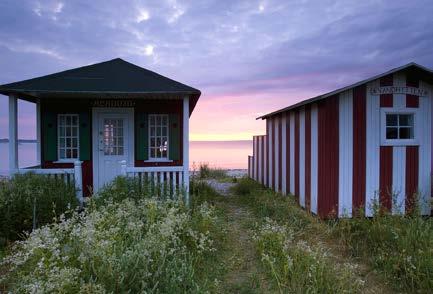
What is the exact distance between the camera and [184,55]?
1223 centimetres

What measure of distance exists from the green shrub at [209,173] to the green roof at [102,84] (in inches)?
352

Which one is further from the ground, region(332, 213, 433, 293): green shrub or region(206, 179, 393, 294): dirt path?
region(332, 213, 433, 293): green shrub

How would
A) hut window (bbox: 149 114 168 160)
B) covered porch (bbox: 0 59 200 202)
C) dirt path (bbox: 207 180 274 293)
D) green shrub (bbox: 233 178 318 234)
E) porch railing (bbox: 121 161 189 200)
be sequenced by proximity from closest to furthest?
dirt path (bbox: 207 180 274 293) → green shrub (bbox: 233 178 318 234) → porch railing (bbox: 121 161 189 200) → covered porch (bbox: 0 59 200 202) → hut window (bbox: 149 114 168 160)

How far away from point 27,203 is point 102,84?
2949 millimetres

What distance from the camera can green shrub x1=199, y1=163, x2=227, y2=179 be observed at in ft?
54.0

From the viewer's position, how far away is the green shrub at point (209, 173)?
54.0ft

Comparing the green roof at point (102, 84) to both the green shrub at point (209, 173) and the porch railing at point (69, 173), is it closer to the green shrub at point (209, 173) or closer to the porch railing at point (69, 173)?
the porch railing at point (69, 173)

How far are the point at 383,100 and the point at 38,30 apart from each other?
9841 mm

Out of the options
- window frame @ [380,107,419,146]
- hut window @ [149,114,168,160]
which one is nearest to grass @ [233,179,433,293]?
window frame @ [380,107,419,146]

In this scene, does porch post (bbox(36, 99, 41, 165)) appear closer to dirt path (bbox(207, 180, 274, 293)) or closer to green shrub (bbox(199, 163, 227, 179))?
dirt path (bbox(207, 180, 274, 293))

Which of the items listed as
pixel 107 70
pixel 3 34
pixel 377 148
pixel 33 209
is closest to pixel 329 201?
pixel 377 148

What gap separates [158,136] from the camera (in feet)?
A: 28.9

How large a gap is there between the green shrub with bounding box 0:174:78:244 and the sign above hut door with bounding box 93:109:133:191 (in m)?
2.27

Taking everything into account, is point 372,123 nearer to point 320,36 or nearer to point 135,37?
point 320,36
